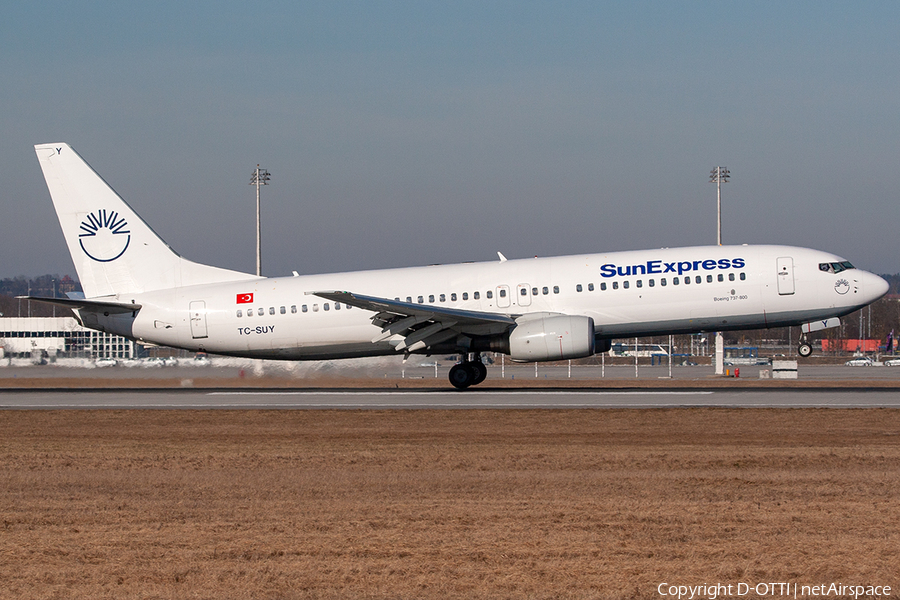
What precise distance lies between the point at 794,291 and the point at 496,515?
72.8 feet

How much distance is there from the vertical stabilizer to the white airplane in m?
0.04

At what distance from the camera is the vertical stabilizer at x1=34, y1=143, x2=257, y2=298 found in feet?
110

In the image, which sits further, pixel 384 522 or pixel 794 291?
pixel 794 291

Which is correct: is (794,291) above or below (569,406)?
above

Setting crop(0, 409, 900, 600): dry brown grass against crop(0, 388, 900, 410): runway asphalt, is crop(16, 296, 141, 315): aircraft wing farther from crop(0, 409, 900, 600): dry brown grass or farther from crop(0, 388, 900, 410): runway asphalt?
crop(0, 409, 900, 600): dry brown grass

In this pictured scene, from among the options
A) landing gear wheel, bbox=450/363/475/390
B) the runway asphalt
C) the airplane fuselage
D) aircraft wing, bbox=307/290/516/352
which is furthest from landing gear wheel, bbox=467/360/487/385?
the airplane fuselage

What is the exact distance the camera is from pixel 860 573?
7969 mm

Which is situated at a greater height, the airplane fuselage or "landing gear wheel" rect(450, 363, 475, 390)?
the airplane fuselage

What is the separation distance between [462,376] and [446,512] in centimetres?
2144

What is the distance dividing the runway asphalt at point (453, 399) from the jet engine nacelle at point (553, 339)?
4.25 feet

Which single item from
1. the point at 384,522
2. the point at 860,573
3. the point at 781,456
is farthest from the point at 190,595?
the point at 781,456

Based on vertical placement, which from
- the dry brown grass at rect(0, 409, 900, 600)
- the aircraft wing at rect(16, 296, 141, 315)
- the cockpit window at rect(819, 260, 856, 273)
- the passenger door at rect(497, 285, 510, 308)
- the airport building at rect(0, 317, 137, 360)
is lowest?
the dry brown grass at rect(0, 409, 900, 600)

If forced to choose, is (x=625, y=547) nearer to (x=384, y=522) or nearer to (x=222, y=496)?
(x=384, y=522)

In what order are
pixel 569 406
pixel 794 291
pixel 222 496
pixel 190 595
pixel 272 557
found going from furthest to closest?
1. pixel 794 291
2. pixel 569 406
3. pixel 222 496
4. pixel 272 557
5. pixel 190 595
